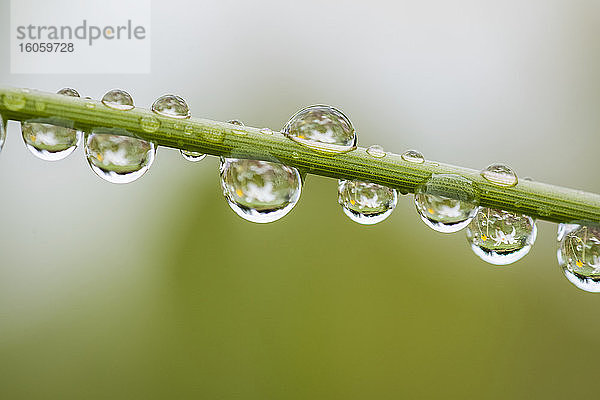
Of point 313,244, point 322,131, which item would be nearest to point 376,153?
point 322,131

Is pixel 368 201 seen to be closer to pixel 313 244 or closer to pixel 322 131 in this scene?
pixel 322 131

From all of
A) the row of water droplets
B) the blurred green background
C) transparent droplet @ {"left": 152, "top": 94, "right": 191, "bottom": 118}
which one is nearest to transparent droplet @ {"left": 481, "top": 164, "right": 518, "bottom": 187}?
the row of water droplets

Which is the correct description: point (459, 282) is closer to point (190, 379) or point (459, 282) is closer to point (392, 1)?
point (190, 379)

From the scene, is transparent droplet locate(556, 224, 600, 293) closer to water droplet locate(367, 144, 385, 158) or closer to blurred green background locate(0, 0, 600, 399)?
water droplet locate(367, 144, 385, 158)

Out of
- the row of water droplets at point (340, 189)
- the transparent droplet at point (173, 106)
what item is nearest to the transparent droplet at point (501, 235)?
the row of water droplets at point (340, 189)

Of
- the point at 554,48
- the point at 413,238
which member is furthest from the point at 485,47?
the point at 413,238

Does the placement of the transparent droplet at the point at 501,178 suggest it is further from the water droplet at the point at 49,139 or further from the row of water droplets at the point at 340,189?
the water droplet at the point at 49,139
